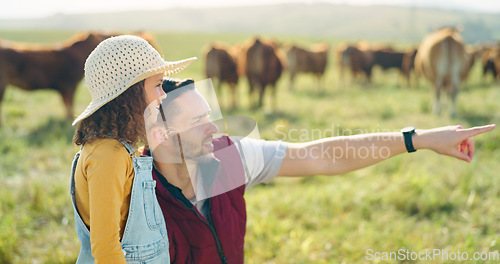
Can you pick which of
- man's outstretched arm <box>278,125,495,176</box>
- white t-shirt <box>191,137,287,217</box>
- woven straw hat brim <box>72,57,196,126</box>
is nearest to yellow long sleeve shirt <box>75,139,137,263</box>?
woven straw hat brim <box>72,57,196,126</box>

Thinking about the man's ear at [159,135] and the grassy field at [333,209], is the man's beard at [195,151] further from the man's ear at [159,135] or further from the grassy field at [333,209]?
the grassy field at [333,209]

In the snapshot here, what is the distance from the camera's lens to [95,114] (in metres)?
1.50

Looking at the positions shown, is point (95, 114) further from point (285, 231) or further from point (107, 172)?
point (285, 231)

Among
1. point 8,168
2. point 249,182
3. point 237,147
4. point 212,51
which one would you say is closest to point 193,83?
point 237,147

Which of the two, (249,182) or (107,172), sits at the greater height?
(107,172)

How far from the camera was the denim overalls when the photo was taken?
5.01ft

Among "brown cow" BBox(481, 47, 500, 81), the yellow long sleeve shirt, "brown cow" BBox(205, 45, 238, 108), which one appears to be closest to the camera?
the yellow long sleeve shirt

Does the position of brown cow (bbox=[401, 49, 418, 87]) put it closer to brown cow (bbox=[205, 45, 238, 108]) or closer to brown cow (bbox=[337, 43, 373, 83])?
brown cow (bbox=[337, 43, 373, 83])

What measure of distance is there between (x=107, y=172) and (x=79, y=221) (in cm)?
34

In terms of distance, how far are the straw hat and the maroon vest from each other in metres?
0.46

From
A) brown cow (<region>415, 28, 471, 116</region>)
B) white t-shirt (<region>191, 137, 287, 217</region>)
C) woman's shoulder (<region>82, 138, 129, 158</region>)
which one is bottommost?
brown cow (<region>415, 28, 471, 116</region>)

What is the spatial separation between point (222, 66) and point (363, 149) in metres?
8.82

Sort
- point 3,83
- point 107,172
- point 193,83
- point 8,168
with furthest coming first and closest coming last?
point 3,83 → point 8,168 → point 193,83 → point 107,172

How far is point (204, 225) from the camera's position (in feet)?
5.72
